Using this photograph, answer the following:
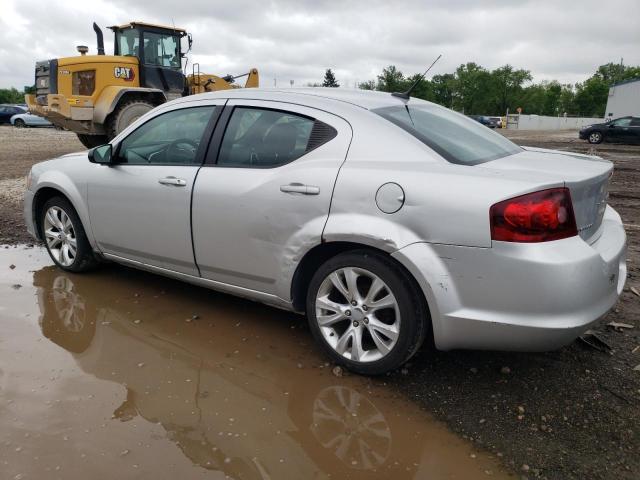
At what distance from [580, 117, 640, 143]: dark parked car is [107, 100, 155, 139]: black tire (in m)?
20.3

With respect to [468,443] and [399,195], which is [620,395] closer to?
[468,443]

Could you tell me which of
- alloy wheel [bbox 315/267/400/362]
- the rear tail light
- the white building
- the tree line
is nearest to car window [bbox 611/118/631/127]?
the white building

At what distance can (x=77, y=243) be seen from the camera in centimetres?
468

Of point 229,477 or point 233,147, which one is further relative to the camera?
point 233,147

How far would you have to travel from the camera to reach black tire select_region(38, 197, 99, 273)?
4.63 metres

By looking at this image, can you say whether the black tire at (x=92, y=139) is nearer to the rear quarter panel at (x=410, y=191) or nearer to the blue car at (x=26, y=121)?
the rear quarter panel at (x=410, y=191)

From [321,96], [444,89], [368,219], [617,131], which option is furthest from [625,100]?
[444,89]

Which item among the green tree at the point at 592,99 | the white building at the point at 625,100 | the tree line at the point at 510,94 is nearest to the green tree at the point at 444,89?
the tree line at the point at 510,94

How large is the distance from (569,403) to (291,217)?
1823 mm

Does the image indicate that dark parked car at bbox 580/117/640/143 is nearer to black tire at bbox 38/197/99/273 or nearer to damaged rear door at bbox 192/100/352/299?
damaged rear door at bbox 192/100/352/299

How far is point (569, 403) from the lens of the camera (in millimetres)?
2879

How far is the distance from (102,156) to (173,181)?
0.89 meters

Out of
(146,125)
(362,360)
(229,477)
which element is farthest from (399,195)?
(146,125)

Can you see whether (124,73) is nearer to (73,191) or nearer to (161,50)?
(161,50)
